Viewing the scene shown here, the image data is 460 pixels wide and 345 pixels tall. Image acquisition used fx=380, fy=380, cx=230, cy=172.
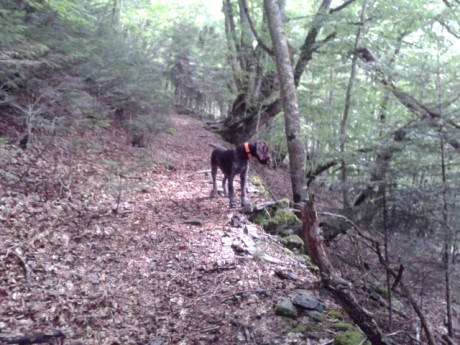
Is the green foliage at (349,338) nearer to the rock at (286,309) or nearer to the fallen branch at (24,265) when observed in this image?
the rock at (286,309)

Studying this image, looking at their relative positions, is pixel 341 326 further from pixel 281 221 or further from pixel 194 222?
pixel 281 221

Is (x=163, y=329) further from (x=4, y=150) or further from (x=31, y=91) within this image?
(x=31, y=91)

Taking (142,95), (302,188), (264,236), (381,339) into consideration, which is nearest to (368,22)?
(302,188)

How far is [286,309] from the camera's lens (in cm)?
379

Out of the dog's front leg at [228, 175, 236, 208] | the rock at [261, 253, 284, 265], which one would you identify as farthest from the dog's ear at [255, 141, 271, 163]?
the rock at [261, 253, 284, 265]

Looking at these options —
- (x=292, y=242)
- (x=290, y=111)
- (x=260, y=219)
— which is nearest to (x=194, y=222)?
(x=260, y=219)

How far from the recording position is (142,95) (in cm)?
1088

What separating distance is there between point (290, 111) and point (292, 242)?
3031 mm

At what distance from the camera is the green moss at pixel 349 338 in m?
3.32

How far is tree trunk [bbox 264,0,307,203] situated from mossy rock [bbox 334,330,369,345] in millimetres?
4704

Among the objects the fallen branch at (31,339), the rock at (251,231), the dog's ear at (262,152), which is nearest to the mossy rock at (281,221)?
the rock at (251,231)

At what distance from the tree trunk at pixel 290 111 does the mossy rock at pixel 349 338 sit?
15.4ft

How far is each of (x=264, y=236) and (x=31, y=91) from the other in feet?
17.2

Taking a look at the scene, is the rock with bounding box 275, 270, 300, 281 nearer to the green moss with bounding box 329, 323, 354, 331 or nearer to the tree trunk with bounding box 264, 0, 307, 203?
the green moss with bounding box 329, 323, 354, 331
